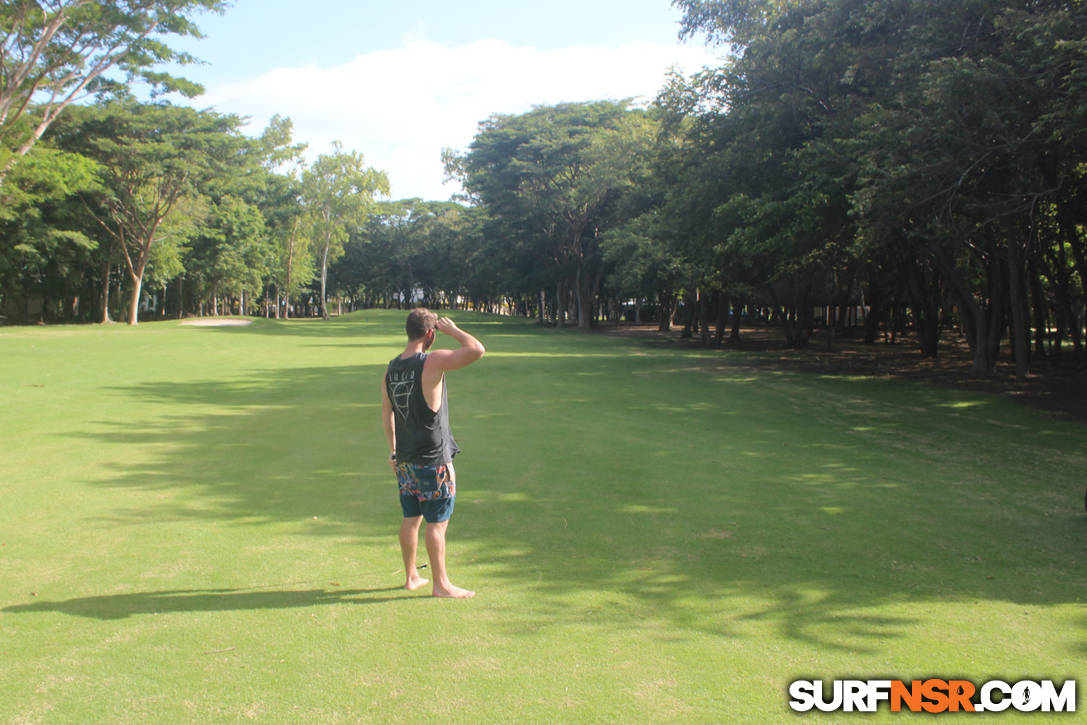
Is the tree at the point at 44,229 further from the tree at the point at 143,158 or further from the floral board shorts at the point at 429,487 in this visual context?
the floral board shorts at the point at 429,487

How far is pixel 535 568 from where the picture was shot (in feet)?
19.0

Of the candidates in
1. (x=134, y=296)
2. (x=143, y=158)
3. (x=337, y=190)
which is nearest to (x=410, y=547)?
(x=143, y=158)

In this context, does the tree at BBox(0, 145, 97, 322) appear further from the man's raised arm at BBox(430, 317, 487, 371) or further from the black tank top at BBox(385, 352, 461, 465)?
the man's raised arm at BBox(430, 317, 487, 371)

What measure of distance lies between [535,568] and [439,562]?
90 cm

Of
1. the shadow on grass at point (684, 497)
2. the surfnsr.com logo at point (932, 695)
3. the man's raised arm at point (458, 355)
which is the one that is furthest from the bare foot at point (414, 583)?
the surfnsr.com logo at point (932, 695)

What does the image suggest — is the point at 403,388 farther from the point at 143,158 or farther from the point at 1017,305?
the point at 143,158

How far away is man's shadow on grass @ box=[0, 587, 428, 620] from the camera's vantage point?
489 centimetres

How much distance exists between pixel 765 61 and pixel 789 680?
17.3 metres

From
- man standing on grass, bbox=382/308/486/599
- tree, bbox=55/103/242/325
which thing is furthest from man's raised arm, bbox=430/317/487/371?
tree, bbox=55/103/242/325

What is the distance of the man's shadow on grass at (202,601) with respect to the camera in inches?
192

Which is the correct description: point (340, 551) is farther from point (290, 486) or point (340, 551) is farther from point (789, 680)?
point (789, 680)

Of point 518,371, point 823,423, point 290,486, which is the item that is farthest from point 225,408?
point 823,423

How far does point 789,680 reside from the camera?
402 centimetres

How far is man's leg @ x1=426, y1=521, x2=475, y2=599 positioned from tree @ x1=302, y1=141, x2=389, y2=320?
6831cm
